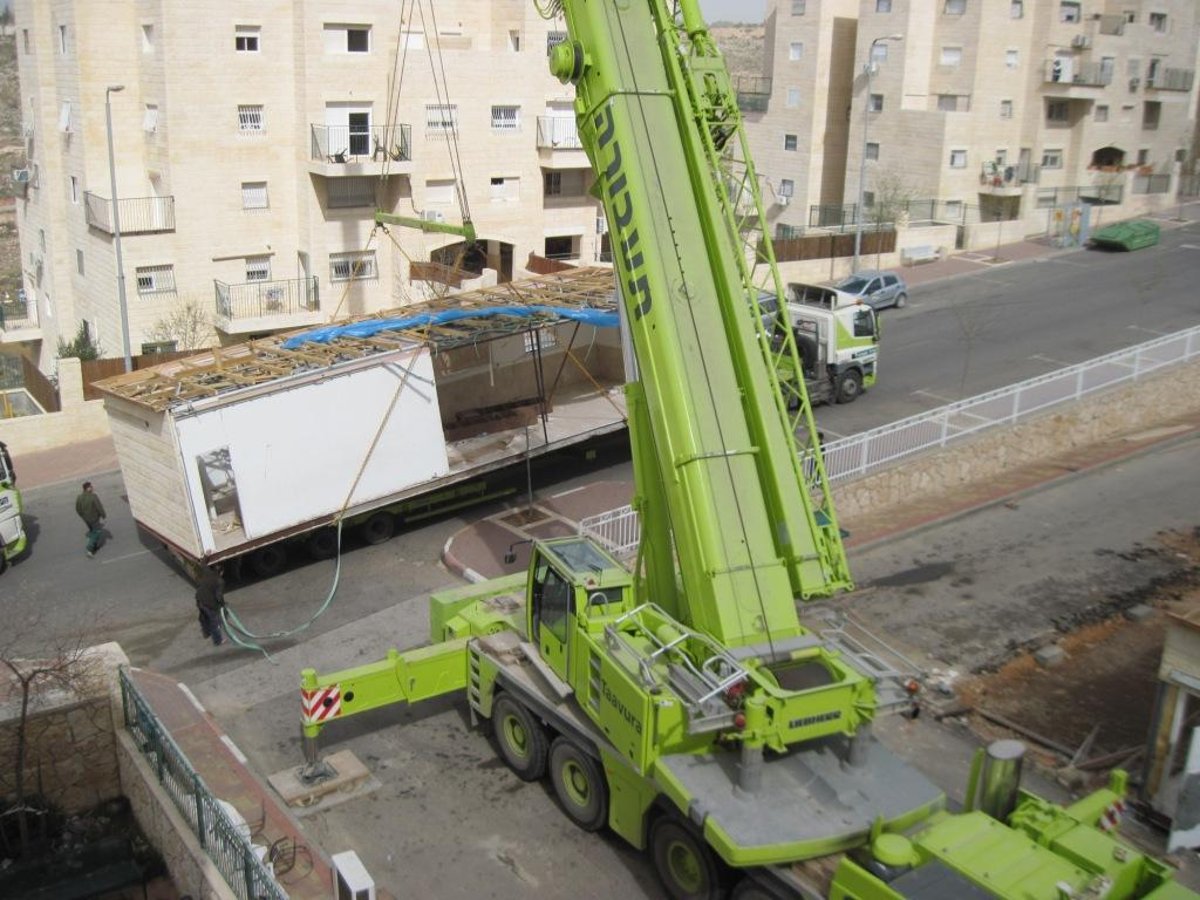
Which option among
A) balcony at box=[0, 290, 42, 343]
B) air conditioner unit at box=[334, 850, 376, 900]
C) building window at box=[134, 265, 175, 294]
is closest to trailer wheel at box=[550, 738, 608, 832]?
air conditioner unit at box=[334, 850, 376, 900]

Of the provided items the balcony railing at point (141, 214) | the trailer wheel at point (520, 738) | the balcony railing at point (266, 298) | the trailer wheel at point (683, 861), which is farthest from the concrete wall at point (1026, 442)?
the balcony railing at point (141, 214)

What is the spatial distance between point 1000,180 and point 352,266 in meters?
27.6

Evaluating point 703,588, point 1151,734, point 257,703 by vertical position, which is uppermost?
point 703,588

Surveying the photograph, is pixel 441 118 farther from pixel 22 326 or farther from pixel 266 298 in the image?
pixel 22 326

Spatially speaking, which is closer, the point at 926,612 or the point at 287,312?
the point at 926,612

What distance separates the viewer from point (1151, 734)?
13375mm

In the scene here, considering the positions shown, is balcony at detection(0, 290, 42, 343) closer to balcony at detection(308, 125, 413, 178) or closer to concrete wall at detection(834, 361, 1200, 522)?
balcony at detection(308, 125, 413, 178)

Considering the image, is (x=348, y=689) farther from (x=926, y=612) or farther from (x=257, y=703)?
(x=926, y=612)

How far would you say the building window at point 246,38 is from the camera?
33.5m

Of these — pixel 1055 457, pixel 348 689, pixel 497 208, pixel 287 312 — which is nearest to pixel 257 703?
pixel 348 689

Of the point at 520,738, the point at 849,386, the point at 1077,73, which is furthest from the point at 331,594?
the point at 1077,73

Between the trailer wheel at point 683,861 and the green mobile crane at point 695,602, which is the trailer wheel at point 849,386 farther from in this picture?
the trailer wheel at point 683,861

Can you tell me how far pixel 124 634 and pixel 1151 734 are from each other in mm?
14081

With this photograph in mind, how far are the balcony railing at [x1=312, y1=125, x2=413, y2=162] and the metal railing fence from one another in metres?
24.4
